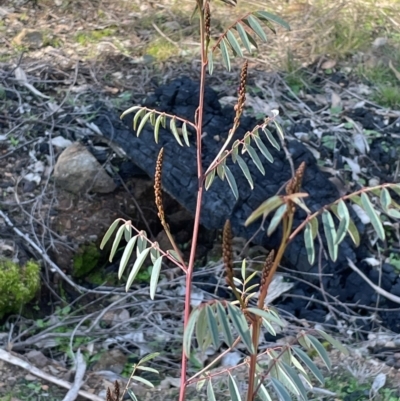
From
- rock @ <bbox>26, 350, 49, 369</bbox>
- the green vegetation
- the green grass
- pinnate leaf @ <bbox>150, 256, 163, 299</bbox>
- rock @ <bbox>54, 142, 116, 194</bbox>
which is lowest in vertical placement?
the green grass

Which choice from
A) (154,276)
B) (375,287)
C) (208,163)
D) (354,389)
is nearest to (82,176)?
(208,163)

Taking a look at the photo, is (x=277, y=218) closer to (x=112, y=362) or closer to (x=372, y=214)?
(x=372, y=214)

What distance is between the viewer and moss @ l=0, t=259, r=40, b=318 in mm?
2689

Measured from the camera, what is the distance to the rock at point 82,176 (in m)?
3.29

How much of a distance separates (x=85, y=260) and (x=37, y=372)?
0.79 metres

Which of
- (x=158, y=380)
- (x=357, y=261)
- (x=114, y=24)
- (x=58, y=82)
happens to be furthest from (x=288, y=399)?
(x=114, y=24)

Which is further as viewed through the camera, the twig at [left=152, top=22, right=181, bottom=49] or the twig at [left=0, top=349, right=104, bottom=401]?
the twig at [left=152, top=22, right=181, bottom=49]

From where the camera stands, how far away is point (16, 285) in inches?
106

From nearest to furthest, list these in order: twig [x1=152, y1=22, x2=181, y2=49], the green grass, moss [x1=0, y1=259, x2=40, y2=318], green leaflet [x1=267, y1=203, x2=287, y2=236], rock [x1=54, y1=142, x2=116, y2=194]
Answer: green leaflet [x1=267, y1=203, x2=287, y2=236], the green grass, moss [x1=0, y1=259, x2=40, y2=318], rock [x1=54, y1=142, x2=116, y2=194], twig [x1=152, y1=22, x2=181, y2=49]

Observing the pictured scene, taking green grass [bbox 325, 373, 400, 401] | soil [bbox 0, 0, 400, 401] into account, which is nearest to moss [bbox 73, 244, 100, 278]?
soil [bbox 0, 0, 400, 401]

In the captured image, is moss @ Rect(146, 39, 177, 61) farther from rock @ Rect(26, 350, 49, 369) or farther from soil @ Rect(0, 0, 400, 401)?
rock @ Rect(26, 350, 49, 369)

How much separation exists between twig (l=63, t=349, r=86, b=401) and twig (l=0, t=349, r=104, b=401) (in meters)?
0.02

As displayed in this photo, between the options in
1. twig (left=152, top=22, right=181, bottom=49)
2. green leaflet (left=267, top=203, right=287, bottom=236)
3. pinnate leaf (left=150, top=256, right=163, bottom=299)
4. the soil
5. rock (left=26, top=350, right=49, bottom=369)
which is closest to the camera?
green leaflet (left=267, top=203, right=287, bottom=236)

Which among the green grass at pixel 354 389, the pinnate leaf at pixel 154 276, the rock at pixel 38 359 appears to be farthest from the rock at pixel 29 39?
the pinnate leaf at pixel 154 276
